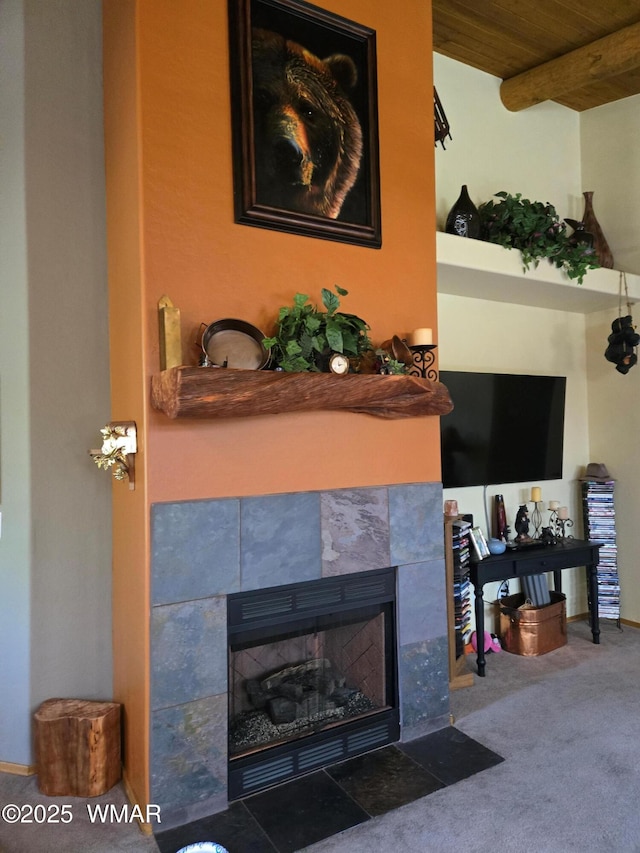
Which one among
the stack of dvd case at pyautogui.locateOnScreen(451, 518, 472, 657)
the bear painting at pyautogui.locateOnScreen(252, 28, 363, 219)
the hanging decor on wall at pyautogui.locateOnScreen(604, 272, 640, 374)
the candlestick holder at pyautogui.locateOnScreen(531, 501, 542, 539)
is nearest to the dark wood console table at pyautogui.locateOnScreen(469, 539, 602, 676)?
the stack of dvd case at pyautogui.locateOnScreen(451, 518, 472, 657)

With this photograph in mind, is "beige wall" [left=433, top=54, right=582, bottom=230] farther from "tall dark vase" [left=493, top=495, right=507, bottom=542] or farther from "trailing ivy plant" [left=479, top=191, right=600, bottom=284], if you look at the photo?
"tall dark vase" [left=493, top=495, right=507, bottom=542]

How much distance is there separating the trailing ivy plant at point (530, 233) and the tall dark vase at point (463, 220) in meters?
0.14

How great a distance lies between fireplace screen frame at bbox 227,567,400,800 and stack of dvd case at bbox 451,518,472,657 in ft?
2.48

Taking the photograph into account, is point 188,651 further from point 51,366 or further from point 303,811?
point 51,366

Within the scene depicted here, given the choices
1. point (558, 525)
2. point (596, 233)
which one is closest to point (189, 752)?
point (558, 525)

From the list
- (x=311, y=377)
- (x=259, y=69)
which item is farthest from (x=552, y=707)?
(x=259, y=69)

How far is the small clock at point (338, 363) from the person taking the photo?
2.33m

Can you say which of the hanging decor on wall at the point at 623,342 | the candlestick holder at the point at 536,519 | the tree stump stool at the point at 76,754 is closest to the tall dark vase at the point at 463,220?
the hanging decor on wall at the point at 623,342

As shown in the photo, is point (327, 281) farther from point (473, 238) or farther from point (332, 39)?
point (473, 238)

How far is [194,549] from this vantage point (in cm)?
215

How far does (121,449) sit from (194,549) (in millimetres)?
457

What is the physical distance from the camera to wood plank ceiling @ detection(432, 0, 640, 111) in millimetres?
3393

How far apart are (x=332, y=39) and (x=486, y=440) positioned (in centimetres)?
235

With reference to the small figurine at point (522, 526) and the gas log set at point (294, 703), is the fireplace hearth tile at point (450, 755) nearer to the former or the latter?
the gas log set at point (294, 703)
